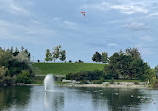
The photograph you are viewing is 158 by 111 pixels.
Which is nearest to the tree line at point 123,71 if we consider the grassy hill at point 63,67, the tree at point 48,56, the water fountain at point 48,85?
the water fountain at point 48,85

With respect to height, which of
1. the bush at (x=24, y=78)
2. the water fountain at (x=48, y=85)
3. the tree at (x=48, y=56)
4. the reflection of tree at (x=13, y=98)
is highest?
the tree at (x=48, y=56)

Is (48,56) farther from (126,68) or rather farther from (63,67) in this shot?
(126,68)

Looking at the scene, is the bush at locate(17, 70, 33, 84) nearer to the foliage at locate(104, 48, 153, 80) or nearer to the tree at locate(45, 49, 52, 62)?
the foliage at locate(104, 48, 153, 80)

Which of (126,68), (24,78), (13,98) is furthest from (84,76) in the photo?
(13,98)

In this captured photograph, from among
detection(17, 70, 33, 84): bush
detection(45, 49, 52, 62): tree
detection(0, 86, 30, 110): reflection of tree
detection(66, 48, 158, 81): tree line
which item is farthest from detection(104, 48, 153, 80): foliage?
detection(0, 86, 30, 110): reflection of tree

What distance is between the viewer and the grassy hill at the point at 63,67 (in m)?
176

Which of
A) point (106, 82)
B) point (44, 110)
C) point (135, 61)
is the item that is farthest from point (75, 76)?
point (44, 110)

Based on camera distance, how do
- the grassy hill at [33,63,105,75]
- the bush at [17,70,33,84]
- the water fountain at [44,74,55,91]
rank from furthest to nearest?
the grassy hill at [33,63,105,75] → the bush at [17,70,33,84] → the water fountain at [44,74,55,91]

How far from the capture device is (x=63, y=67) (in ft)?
614

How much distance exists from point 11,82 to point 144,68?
75.8 m

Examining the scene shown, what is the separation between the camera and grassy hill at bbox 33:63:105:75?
17600cm

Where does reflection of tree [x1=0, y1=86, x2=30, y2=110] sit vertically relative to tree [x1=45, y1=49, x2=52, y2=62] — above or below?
below

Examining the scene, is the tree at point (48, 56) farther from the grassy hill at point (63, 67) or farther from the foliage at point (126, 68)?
the foliage at point (126, 68)

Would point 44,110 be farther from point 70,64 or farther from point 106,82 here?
point 70,64
